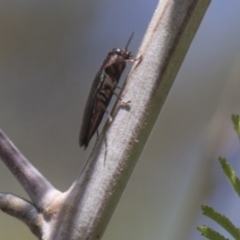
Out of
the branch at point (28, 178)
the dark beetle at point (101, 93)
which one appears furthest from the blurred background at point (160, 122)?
the branch at point (28, 178)

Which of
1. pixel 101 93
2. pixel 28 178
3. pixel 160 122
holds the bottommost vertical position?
pixel 28 178

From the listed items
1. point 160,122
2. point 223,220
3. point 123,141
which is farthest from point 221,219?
point 160,122

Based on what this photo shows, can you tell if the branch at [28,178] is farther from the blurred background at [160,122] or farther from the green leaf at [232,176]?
the blurred background at [160,122]

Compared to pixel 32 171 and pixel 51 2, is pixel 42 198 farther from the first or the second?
pixel 51 2

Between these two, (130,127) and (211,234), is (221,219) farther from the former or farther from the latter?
(130,127)

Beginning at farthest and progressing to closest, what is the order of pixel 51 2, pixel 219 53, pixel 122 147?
pixel 219 53 < pixel 51 2 < pixel 122 147

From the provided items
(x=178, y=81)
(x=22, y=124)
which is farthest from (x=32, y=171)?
(x=178, y=81)
